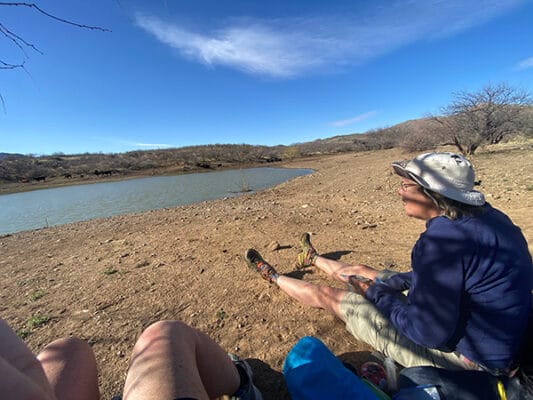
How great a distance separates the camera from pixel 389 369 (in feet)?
5.31

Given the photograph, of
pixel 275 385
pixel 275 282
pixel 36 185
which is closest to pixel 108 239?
pixel 275 282

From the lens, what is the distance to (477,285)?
1301 millimetres

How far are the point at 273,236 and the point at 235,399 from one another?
344 cm

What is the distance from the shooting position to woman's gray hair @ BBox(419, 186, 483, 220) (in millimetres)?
1402

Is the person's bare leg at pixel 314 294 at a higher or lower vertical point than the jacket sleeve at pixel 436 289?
lower

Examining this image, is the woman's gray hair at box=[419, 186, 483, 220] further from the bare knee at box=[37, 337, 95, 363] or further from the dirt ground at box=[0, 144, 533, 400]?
the bare knee at box=[37, 337, 95, 363]

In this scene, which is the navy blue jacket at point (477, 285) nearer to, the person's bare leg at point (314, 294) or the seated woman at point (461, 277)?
the seated woman at point (461, 277)

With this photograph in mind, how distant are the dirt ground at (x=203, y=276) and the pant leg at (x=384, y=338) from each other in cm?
23

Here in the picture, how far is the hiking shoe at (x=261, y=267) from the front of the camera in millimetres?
3114

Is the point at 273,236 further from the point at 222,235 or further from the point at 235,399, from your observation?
the point at 235,399

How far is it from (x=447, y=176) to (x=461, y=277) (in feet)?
1.76

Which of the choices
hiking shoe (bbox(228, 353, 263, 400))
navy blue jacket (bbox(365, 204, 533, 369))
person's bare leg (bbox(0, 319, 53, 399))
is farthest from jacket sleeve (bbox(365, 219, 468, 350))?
person's bare leg (bbox(0, 319, 53, 399))

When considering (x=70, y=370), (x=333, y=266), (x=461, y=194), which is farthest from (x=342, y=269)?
(x=70, y=370)

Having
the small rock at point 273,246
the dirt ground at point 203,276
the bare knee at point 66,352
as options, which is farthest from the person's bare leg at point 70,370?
the small rock at point 273,246
